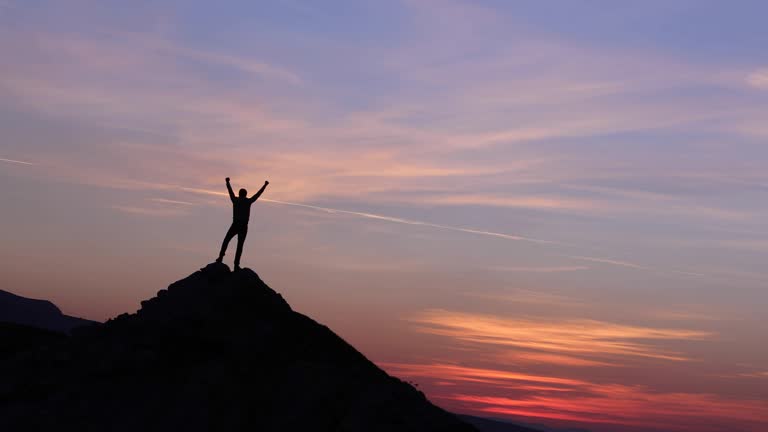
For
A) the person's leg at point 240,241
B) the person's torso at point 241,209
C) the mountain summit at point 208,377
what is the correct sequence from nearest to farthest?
1. the mountain summit at point 208,377
2. the person's torso at point 241,209
3. the person's leg at point 240,241

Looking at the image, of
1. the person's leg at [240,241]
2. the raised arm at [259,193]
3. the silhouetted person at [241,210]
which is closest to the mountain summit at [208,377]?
the person's leg at [240,241]

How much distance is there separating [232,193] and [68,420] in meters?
9.11

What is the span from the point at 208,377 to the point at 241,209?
19.8ft

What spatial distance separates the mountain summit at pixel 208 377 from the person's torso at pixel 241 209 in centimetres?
214

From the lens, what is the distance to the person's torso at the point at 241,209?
101 feet

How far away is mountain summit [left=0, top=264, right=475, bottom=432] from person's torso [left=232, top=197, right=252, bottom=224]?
2144mm

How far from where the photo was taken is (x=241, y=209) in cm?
3062

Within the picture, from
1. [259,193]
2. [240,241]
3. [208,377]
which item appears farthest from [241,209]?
[208,377]

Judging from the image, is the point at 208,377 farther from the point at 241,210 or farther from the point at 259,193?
the point at 259,193

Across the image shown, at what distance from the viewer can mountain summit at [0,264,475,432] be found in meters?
26.5

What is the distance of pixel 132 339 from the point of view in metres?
29.1

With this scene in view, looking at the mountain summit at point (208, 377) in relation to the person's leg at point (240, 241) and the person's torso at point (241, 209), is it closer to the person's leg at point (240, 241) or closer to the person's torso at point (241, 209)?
the person's leg at point (240, 241)

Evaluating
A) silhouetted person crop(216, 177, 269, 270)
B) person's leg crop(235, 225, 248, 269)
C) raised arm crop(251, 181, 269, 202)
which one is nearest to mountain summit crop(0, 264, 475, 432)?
person's leg crop(235, 225, 248, 269)

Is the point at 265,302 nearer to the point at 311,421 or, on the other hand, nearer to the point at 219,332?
the point at 219,332
